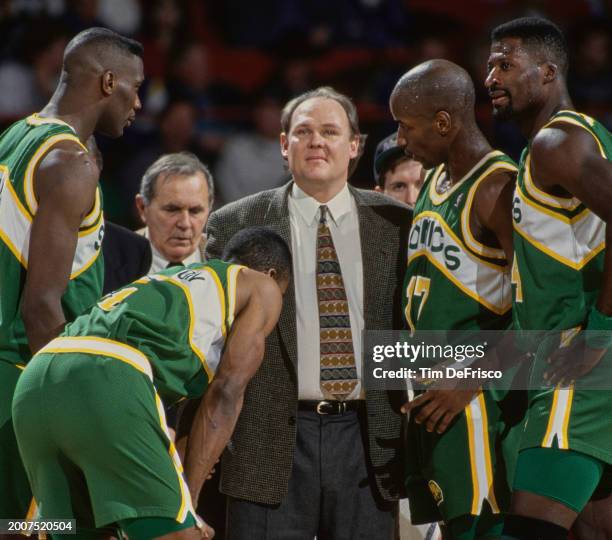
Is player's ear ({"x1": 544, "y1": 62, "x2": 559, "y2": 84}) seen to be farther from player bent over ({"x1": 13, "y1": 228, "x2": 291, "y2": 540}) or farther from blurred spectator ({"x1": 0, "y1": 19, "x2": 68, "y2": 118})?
blurred spectator ({"x1": 0, "y1": 19, "x2": 68, "y2": 118})

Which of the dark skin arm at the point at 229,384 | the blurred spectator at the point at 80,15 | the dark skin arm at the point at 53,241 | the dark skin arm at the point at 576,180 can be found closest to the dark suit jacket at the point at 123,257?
the dark skin arm at the point at 53,241

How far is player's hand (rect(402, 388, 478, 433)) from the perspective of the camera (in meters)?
3.77

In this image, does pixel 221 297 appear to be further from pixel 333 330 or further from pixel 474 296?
pixel 474 296

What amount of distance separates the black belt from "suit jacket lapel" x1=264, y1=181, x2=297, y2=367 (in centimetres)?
17

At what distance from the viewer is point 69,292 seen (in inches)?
146

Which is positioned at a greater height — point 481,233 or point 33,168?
point 33,168

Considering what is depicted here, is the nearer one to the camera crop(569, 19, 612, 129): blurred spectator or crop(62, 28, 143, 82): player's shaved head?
crop(62, 28, 143, 82): player's shaved head

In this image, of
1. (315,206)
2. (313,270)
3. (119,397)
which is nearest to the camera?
(119,397)

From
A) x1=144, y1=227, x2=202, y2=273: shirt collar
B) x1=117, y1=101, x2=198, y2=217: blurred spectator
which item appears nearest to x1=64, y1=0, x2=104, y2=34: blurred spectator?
Answer: x1=117, y1=101, x2=198, y2=217: blurred spectator

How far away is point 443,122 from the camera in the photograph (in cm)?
396

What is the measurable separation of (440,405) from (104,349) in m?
1.27

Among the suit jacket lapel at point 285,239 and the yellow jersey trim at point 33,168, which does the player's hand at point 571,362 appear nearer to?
the suit jacket lapel at point 285,239

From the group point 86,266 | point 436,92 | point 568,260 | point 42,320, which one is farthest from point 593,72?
point 42,320

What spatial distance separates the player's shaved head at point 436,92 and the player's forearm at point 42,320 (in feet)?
5.06
